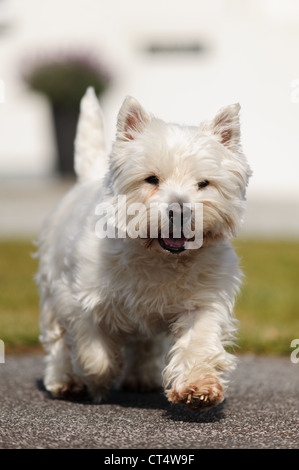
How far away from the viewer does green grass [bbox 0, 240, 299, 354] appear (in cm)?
731

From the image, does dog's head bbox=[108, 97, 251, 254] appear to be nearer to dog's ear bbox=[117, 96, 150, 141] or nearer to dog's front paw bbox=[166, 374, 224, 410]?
dog's ear bbox=[117, 96, 150, 141]

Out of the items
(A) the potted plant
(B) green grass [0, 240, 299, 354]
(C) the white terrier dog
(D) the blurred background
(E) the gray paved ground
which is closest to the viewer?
(E) the gray paved ground

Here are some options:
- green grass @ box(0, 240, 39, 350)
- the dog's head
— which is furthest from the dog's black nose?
green grass @ box(0, 240, 39, 350)

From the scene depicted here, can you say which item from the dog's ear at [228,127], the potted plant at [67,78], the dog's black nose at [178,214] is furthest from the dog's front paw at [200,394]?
the potted plant at [67,78]

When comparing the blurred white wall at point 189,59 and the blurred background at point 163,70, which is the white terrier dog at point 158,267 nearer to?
the blurred background at point 163,70

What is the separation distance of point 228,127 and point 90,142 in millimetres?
1711

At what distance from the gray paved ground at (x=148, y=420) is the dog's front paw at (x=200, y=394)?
0.10m

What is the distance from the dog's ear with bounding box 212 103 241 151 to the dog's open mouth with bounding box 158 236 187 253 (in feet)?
1.89

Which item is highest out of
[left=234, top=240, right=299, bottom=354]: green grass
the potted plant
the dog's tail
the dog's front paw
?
the potted plant

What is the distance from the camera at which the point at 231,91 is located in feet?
75.1

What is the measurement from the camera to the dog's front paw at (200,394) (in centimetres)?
425

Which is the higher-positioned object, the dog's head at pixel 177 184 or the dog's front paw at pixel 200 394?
the dog's head at pixel 177 184
